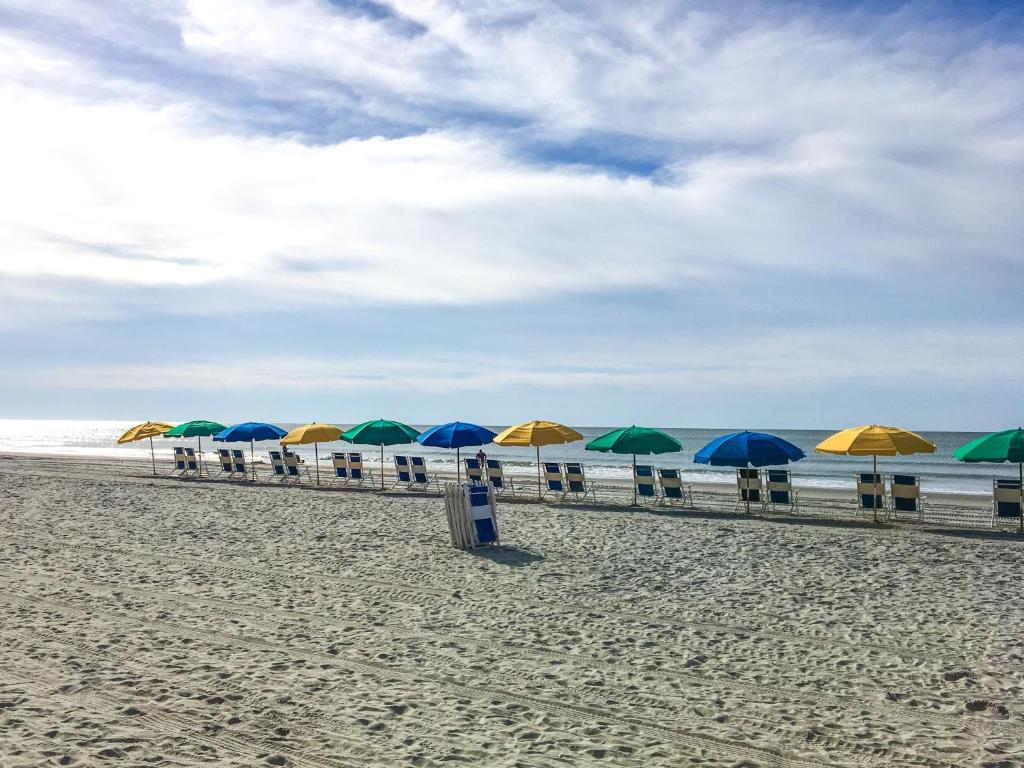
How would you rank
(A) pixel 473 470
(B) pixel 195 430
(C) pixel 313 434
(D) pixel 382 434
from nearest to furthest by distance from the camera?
(A) pixel 473 470
(D) pixel 382 434
(C) pixel 313 434
(B) pixel 195 430

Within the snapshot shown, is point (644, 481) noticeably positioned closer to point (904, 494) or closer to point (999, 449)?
point (904, 494)

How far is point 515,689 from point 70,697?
8.51 ft

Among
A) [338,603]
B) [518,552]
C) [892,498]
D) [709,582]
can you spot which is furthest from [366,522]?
[892,498]

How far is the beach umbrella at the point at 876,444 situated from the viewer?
12.1 metres

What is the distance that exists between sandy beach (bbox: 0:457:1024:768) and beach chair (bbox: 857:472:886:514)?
1710 mm

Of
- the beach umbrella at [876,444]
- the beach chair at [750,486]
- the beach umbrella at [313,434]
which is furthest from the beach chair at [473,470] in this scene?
the beach umbrella at [876,444]

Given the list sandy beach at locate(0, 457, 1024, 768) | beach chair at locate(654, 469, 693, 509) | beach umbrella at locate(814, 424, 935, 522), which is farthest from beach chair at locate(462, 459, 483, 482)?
beach umbrella at locate(814, 424, 935, 522)

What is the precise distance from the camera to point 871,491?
40.8 feet

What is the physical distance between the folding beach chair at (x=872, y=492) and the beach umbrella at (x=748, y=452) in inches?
38.2

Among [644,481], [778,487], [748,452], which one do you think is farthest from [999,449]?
[644,481]

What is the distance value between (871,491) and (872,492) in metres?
0.03

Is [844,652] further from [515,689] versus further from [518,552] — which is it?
[518,552]

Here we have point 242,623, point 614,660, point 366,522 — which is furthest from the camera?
point 366,522

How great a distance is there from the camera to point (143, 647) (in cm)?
574
